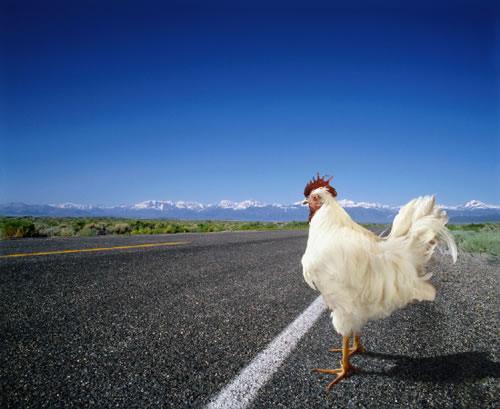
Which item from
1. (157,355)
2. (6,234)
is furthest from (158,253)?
(6,234)

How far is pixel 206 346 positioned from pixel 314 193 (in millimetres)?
1601

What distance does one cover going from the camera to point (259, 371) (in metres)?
1.95

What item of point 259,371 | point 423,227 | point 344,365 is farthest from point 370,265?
point 259,371

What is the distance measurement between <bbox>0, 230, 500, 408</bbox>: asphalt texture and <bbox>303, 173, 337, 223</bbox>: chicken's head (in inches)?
46.8

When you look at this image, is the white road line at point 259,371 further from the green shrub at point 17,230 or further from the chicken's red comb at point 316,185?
the green shrub at point 17,230

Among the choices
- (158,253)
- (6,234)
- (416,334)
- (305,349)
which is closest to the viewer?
(305,349)

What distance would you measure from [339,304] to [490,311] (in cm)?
258

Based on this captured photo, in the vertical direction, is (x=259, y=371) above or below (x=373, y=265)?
below

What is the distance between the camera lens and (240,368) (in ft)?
6.51

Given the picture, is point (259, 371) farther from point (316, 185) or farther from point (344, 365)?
point (316, 185)

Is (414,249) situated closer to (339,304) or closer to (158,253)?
(339,304)

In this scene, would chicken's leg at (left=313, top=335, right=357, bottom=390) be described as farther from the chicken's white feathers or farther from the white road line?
the white road line

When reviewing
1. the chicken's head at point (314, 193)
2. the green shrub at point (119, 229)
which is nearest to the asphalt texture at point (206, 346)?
the chicken's head at point (314, 193)

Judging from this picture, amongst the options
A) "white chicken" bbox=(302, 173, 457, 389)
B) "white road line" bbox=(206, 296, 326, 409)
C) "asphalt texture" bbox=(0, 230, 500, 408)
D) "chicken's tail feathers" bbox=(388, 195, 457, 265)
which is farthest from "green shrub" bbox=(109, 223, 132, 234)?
"chicken's tail feathers" bbox=(388, 195, 457, 265)
